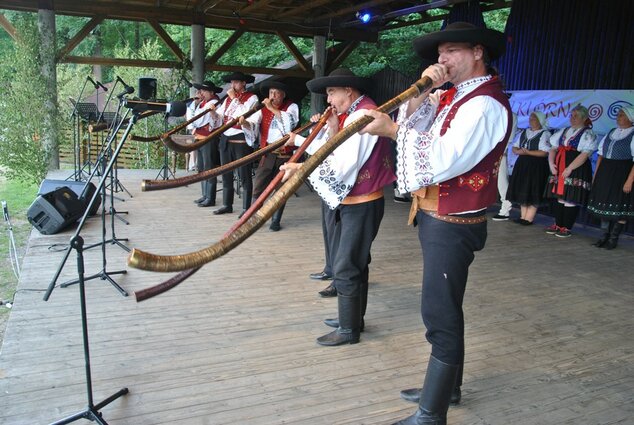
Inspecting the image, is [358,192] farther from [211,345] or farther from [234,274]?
[234,274]

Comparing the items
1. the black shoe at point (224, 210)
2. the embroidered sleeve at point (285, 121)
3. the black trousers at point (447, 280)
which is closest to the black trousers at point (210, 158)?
the black shoe at point (224, 210)

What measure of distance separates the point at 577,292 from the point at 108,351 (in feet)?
11.2

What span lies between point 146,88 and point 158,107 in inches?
45.7

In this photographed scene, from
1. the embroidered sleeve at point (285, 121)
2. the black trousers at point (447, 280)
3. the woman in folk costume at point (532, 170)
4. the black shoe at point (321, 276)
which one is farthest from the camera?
the woman in folk costume at point (532, 170)

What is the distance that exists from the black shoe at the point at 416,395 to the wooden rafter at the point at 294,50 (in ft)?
28.9

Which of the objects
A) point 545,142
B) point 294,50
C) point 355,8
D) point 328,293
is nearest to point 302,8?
point 355,8

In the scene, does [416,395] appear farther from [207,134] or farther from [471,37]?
[207,134]

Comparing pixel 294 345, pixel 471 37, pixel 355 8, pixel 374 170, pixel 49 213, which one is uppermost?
pixel 355 8

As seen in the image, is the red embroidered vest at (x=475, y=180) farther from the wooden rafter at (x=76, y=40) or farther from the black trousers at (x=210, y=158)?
the wooden rafter at (x=76, y=40)

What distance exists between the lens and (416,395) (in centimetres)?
237

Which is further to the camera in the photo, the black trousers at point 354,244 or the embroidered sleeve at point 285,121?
the embroidered sleeve at point 285,121

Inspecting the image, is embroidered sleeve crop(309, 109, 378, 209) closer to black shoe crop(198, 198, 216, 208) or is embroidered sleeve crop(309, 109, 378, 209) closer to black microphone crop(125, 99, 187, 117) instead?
black microphone crop(125, 99, 187, 117)

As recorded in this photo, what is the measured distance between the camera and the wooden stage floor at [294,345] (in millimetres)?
2293

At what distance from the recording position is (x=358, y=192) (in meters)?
2.79
